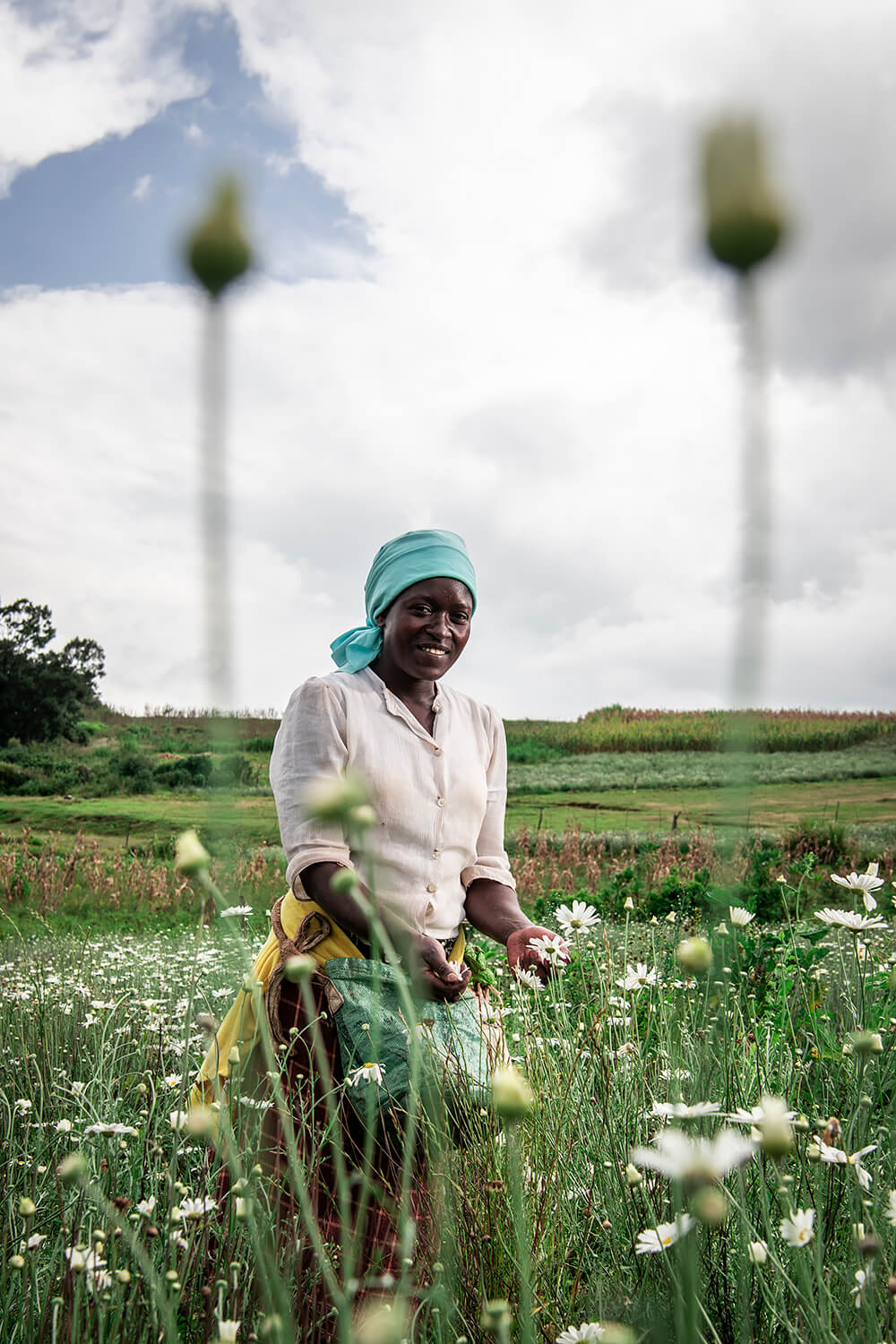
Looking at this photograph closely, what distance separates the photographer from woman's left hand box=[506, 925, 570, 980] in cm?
212

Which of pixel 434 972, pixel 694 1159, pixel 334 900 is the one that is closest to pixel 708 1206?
pixel 694 1159

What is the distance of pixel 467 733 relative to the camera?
8.57 feet

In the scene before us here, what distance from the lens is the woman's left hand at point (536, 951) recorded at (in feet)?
6.95

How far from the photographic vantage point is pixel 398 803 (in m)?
2.30

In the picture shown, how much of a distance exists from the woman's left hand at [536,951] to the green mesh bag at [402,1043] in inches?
5.6

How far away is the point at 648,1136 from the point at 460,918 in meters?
0.77

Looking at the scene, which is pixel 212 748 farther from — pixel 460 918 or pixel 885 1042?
pixel 885 1042

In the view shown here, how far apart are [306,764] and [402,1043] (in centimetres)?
66

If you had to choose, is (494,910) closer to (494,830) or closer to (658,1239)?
(494,830)

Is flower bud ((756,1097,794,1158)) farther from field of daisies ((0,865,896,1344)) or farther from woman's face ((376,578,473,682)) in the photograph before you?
woman's face ((376,578,473,682))

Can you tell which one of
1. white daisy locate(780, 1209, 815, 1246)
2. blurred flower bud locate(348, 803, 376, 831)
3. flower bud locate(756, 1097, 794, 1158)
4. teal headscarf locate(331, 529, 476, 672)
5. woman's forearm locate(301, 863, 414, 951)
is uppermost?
teal headscarf locate(331, 529, 476, 672)

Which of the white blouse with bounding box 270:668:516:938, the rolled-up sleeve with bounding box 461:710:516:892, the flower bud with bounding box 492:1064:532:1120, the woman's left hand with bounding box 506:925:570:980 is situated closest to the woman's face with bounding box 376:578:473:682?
the white blouse with bounding box 270:668:516:938

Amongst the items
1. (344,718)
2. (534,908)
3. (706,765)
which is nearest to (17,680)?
(534,908)

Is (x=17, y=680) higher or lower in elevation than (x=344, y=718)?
higher
